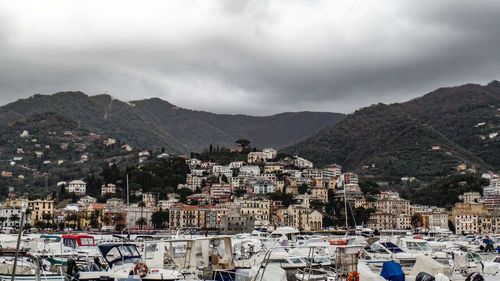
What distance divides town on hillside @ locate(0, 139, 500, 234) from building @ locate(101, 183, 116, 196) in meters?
0.28

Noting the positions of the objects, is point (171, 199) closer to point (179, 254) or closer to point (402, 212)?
point (402, 212)

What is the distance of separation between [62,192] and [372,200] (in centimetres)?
8676

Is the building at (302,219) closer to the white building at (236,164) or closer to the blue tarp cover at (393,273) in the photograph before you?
the white building at (236,164)

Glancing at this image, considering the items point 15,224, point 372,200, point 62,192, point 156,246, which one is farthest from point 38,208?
point 156,246

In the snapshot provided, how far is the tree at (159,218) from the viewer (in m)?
141

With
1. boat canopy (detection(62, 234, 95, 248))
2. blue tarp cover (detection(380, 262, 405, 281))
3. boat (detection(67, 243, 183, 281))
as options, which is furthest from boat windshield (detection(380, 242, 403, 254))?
boat canopy (detection(62, 234, 95, 248))

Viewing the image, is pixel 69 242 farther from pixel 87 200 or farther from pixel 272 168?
pixel 272 168

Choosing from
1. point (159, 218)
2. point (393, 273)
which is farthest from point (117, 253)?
point (159, 218)

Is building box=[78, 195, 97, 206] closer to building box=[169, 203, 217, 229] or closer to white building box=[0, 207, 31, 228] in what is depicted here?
white building box=[0, 207, 31, 228]

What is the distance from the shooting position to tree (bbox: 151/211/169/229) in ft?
463

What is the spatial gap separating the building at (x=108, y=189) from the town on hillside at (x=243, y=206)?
0.28 metres

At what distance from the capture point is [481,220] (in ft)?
482

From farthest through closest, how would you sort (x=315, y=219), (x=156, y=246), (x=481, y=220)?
(x=481, y=220) → (x=315, y=219) → (x=156, y=246)

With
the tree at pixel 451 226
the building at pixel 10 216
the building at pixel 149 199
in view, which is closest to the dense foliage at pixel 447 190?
the tree at pixel 451 226
